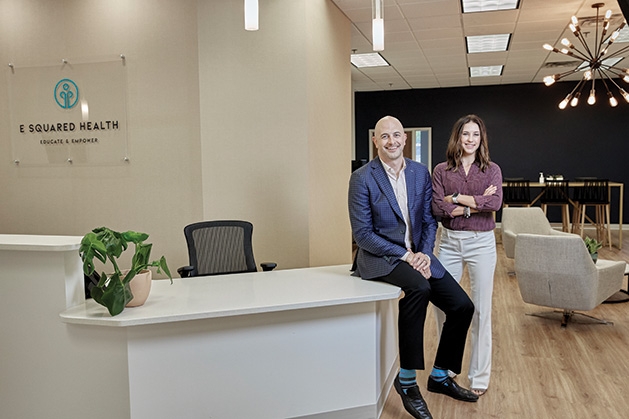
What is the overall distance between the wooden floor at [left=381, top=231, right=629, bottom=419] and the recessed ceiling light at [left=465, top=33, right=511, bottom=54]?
3.72 meters

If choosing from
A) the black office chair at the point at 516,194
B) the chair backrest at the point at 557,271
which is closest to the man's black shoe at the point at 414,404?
the chair backrest at the point at 557,271

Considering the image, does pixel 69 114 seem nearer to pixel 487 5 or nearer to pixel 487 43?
pixel 487 5

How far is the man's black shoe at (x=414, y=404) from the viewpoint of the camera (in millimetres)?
2889

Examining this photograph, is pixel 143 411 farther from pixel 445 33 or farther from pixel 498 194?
pixel 445 33

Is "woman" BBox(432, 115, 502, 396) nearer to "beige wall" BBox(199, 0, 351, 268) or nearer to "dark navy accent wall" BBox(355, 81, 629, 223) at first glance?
"beige wall" BBox(199, 0, 351, 268)

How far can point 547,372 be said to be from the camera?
363 centimetres

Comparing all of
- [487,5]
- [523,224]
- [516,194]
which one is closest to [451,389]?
[523,224]

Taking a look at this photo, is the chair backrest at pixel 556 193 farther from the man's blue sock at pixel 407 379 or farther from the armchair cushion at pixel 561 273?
the man's blue sock at pixel 407 379

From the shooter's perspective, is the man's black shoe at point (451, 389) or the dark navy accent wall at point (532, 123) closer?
the man's black shoe at point (451, 389)

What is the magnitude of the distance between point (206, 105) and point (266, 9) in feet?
3.00

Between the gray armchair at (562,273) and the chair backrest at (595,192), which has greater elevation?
the chair backrest at (595,192)

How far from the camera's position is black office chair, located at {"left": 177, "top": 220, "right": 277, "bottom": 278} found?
142 inches

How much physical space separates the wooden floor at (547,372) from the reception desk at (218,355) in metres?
0.48

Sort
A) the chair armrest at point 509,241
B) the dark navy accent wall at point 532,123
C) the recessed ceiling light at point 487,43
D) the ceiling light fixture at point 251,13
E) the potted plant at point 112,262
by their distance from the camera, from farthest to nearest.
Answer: the dark navy accent wall at point 532,123, the recessed ceiling light at point 487,43, the chair armrest at point 509,241, the ceiling light fixture at point 251,13, the potted plant at point 112,262
